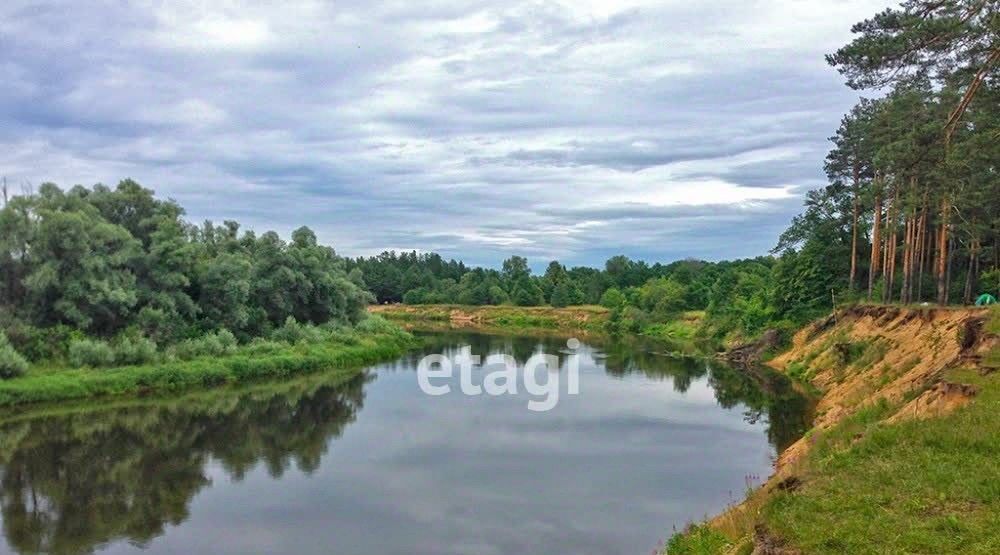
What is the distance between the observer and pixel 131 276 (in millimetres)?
35844

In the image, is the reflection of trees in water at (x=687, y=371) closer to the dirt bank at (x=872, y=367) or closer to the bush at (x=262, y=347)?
the dirt bank at (x=872, y=367)

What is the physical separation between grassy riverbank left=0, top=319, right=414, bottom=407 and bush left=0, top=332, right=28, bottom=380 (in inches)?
11.9

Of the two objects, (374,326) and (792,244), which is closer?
(792,244)

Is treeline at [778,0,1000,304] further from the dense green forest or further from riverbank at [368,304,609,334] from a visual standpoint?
riverbank at [368,304,609,334]

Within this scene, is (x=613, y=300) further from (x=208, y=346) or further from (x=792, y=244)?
(x=208, y=346)

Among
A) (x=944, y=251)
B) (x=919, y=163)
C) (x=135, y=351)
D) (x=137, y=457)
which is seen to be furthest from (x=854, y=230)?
(x=137, y=457)

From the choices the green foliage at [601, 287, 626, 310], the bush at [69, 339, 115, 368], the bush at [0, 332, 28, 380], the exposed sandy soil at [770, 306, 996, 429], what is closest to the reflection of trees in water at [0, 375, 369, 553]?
the bush at [0, 332, 28, 380]

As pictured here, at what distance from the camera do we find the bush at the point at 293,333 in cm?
4431

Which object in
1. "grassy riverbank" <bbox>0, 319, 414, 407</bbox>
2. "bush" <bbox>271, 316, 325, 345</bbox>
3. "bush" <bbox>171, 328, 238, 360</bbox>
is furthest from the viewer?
"bush" <bbox>271, 316, 325, 345</bbox>

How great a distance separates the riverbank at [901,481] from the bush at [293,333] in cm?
3206

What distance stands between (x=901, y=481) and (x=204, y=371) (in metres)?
32.2

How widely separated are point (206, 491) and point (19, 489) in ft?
14.8

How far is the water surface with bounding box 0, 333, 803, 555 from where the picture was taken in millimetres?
15492

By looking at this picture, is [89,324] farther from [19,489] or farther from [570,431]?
[570,431]
